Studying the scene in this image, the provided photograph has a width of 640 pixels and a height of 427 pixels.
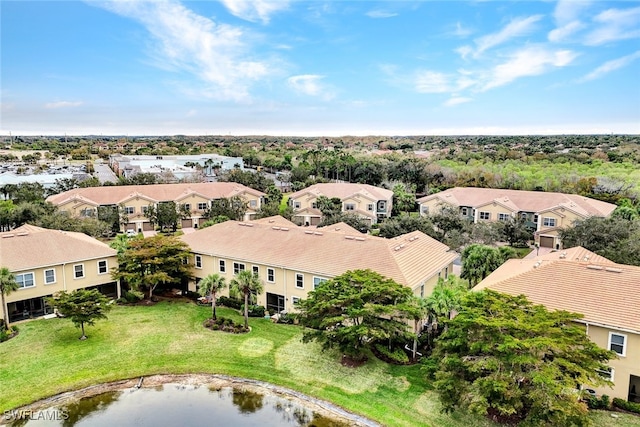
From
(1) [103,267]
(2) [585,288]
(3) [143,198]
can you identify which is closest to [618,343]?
(2) [585,288]

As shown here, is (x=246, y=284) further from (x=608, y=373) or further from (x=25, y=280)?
(x=608, y=373)

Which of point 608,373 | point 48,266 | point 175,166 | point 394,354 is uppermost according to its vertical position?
point 175,166

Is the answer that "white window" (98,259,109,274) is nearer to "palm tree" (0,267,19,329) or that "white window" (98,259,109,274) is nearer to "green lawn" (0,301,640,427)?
"green lawn" (0,301,640,427)

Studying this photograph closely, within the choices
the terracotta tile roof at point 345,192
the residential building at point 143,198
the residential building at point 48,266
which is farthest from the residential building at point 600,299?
the residential building at point 143,198

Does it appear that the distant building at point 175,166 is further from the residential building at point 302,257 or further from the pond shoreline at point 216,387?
the pond shoreline at point 216,387

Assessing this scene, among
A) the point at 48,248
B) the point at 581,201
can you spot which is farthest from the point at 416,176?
the point at 48,248

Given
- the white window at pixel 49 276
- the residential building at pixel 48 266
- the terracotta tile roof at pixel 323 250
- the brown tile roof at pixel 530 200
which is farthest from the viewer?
the brown tile roof at pixel 530 200
